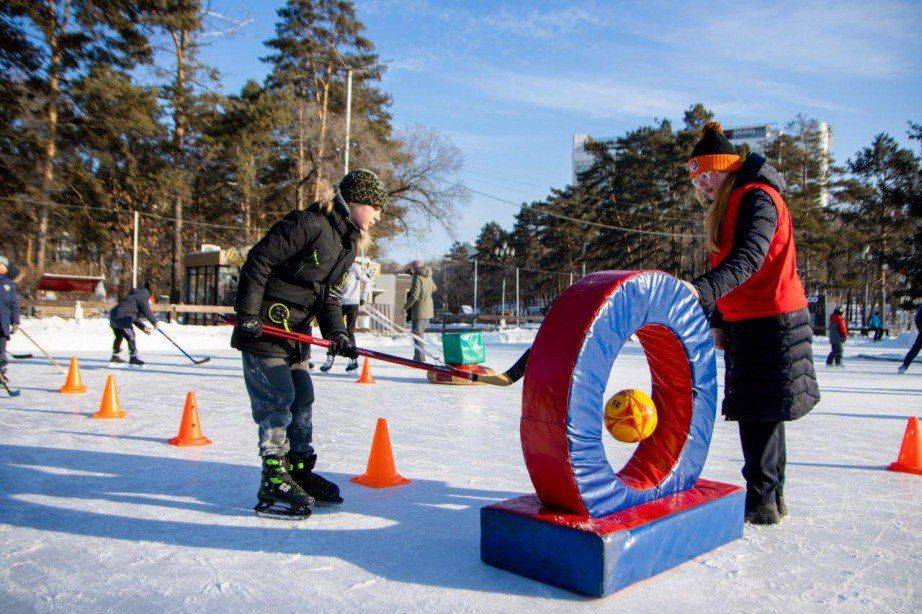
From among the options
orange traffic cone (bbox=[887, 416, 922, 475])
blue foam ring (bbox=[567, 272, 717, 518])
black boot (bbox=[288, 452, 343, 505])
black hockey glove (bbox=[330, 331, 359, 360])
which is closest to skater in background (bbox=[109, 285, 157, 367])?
black boot (bbox=[288, 452, 343, 505])

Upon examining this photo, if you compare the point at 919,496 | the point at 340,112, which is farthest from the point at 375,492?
the point at 340,112

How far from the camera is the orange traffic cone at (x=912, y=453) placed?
4789mm

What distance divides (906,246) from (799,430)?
27314 millimetres

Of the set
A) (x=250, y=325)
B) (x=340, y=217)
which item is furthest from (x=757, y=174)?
(x=250, y=325)

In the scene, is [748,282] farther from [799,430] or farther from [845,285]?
[845,285]

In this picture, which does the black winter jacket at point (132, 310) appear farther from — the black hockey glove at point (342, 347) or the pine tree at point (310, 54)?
the pine tree at point (310, 54)

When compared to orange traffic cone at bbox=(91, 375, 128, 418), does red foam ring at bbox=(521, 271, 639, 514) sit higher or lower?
higher

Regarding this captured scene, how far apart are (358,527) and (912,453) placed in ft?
13.0

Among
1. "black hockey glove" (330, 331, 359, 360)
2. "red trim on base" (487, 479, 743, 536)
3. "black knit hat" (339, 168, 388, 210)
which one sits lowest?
"red trim on base" (487, 479, 743, 536)

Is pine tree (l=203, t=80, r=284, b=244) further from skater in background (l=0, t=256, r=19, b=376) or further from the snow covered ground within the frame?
the snow covered ground

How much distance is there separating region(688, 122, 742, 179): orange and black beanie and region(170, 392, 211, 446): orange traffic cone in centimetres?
402

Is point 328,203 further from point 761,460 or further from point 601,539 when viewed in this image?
point 761,460

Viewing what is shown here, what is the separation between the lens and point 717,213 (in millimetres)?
3477

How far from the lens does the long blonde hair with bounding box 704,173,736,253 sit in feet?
11.3
